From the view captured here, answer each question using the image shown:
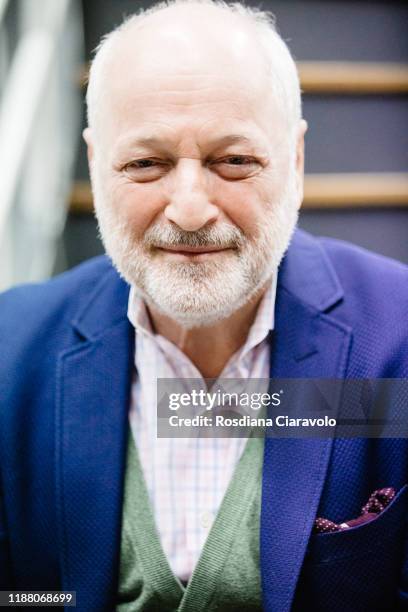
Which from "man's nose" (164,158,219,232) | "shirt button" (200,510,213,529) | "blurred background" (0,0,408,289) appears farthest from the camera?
"blurred background" (0,0,408,289)

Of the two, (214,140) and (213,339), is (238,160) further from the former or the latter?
(213,339)

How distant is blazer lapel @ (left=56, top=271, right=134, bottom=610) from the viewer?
106 centimetres

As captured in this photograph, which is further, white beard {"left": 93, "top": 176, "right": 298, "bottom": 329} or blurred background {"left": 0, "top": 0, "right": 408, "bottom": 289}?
blurred background {"left": 0, "top": 0, "right": 408, "bottom": 289}

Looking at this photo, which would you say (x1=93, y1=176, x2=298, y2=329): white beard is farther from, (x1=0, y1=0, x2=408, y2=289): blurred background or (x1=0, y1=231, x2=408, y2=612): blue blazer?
(x1=0, y1=0, x2=408, y2=289): blurred background

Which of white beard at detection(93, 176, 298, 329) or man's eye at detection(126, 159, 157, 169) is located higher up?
man's eye at detection(126, 159, 157, 169)

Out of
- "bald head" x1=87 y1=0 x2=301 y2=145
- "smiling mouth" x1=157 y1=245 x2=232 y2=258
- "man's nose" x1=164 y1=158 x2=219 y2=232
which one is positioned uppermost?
"bald head" x1=87 y1=0 x2=301 y2=145

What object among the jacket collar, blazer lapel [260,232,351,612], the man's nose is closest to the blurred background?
the jacket collar

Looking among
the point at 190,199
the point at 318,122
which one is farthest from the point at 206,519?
the point at 318,122

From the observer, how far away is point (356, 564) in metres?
1.02

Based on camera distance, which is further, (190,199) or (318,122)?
(318,122)

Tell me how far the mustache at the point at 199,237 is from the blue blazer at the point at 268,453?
0.17 m

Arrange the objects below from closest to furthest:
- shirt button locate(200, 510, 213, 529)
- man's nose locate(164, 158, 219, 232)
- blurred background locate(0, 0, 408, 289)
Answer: man's nose locate(164, 158, 219, 232), shirt button locate(200, 510, 213, 529), blurred background locate(0, 0, 408, 289)

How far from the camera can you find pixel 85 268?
1.32m

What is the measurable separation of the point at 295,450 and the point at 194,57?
2.07ft
